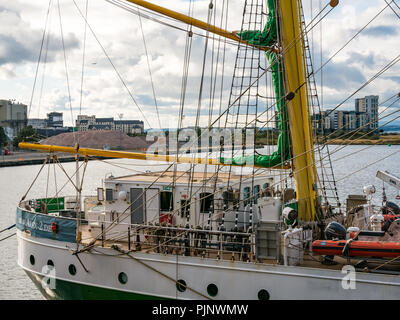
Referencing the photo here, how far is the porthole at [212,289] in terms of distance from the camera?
12.4m

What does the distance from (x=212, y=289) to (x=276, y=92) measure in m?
7.04

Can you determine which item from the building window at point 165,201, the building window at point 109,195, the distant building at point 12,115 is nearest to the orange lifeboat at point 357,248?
the building window at point 165,201

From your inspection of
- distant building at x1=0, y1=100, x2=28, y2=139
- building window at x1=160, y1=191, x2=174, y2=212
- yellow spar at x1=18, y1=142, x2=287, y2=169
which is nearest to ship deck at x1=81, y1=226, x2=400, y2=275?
building window at x1=160, y1=191, x2=174, y2=212

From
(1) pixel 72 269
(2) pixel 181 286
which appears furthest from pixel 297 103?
(1) pixel 72 269

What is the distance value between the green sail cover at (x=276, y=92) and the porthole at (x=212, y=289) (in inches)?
189

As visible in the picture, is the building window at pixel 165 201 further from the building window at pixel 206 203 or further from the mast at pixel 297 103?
the mast at pixel 297 103

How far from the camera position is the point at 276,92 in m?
15.6

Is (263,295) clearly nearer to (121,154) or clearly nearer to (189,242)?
(189,242)

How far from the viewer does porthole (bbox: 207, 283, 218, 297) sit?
1239 cm

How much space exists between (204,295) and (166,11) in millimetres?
10359

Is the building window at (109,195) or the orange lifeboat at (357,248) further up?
the building window at (109,195)

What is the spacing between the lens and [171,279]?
42.1 ft
